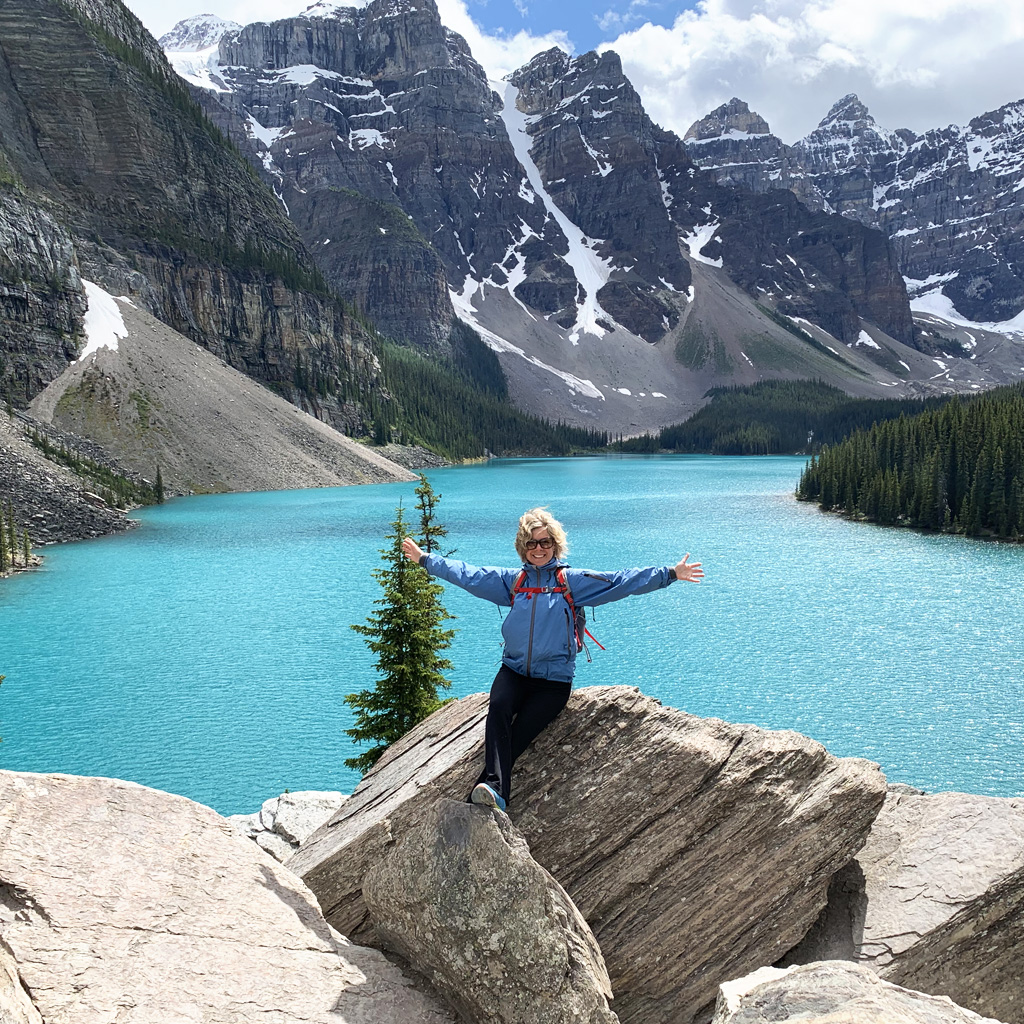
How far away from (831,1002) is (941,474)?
73007mm

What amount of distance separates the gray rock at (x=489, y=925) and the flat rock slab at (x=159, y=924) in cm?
46

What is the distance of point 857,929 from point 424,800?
4.39m

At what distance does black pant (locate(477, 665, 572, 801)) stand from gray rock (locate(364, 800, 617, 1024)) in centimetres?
45

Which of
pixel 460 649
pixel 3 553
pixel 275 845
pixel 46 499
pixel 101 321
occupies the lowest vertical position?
pixel 460 649

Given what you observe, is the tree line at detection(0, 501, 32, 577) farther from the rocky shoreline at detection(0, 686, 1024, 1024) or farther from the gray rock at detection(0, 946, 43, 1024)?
the gray rock at detection(0, 946, 43, 1024)

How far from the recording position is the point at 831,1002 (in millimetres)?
4836

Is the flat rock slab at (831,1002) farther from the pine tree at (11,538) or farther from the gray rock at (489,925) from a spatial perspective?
the pine tree at (11,538)

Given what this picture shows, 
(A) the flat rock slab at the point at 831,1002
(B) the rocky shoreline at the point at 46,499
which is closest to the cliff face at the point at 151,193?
(B) the rocky shoreline at the point at 46,499

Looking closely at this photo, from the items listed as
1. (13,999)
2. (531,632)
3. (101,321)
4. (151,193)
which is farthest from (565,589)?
(151,193)

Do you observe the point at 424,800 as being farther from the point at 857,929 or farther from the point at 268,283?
the point at 268,283

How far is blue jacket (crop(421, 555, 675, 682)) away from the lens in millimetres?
7117

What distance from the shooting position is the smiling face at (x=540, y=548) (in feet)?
23.5

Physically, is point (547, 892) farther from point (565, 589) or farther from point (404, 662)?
point (404, 662)

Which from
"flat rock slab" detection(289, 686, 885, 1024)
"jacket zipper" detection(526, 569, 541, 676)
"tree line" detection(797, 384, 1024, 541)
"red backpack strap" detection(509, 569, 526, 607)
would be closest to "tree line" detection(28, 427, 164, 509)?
"flat rock slab" detection(289, 686, 885, 1024)
